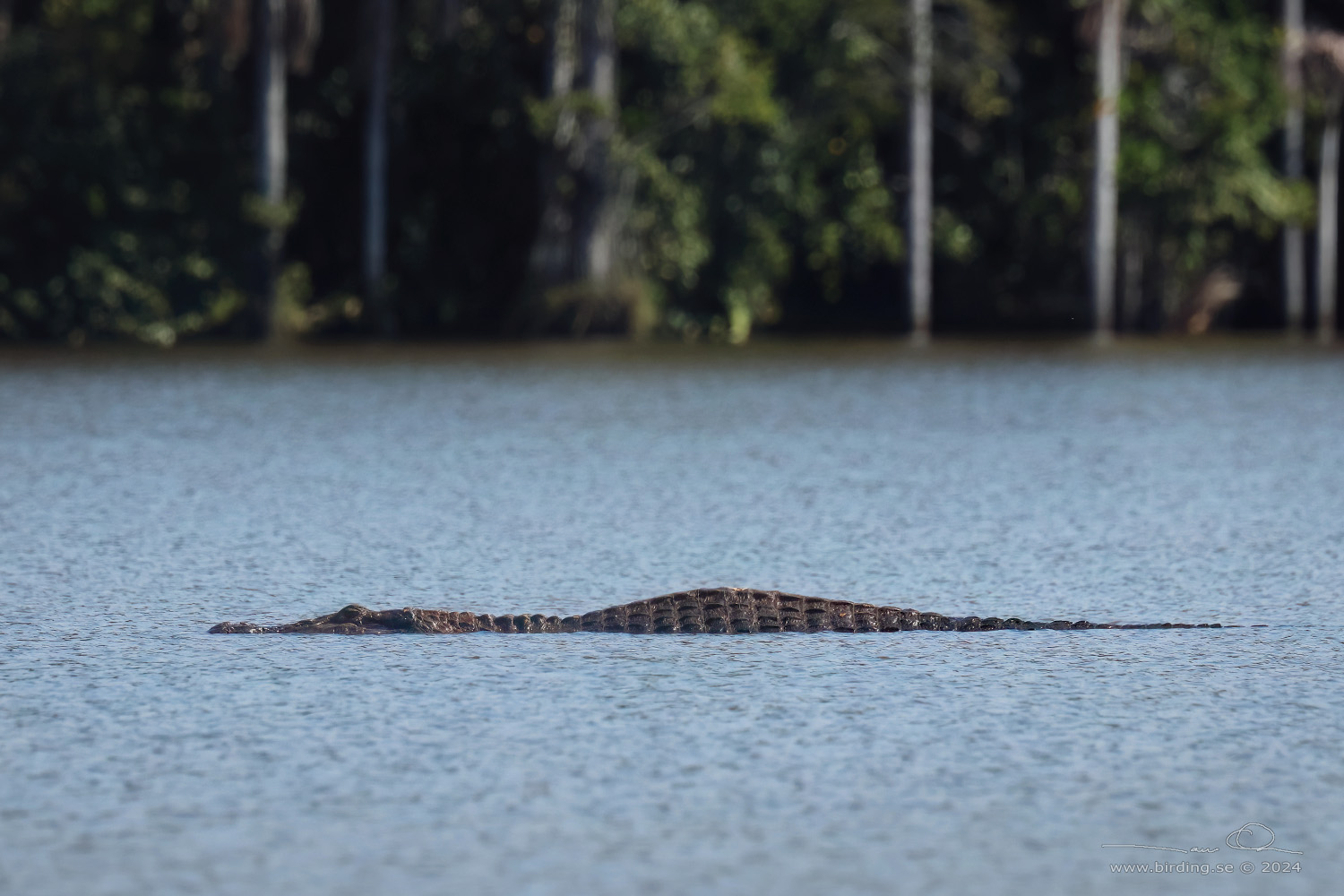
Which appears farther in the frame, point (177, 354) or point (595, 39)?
point (595, 39)

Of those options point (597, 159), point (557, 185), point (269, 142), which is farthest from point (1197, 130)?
point (269, 142)

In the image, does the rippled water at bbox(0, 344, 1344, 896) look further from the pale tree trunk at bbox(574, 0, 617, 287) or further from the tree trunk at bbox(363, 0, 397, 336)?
the tree trunk at bbox(363, 0, 397, 336)

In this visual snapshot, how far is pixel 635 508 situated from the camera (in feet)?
27.7

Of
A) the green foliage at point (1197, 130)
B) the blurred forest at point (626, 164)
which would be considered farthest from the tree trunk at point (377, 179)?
the green foliage at point (1197, 130)

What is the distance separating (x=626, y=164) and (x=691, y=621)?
23.0m

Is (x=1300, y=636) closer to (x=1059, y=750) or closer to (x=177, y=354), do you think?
(x=1059, y=750)

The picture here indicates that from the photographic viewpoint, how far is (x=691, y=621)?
5570mm

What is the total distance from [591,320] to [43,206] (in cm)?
774

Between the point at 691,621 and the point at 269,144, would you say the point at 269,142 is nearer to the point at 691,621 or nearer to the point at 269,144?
the point at 269,144

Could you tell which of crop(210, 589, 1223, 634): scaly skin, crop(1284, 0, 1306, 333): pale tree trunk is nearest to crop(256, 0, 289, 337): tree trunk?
crop(1284, 0, 1306, 333): pale tree trunk

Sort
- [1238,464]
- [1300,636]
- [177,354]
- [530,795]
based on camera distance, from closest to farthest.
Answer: [530,795], [1300,636], [1238,464], [177,354]

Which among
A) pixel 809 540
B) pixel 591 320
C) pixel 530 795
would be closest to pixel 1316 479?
pixel 809 540

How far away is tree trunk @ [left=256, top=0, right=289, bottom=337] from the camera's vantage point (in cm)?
2802
